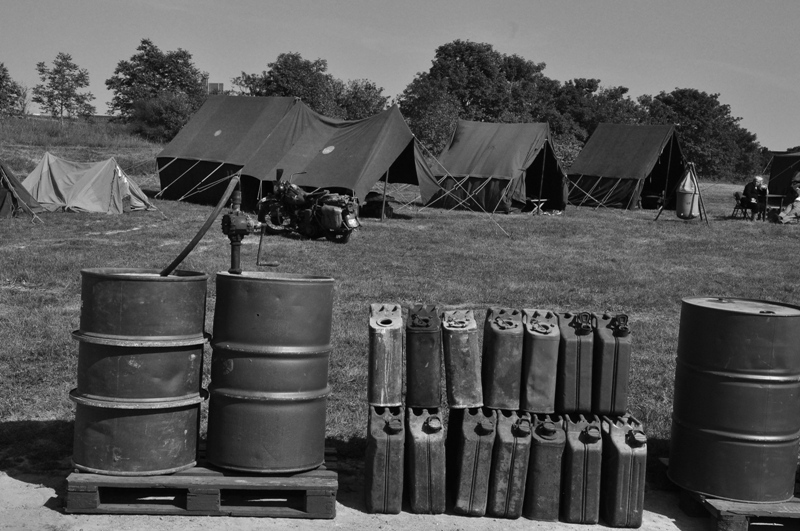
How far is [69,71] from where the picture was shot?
66.6 meters

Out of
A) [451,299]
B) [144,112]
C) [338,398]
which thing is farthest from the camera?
[144,112]

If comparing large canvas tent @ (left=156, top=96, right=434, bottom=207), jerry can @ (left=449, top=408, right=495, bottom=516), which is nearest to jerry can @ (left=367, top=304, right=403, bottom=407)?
jerry can @ (left=449, top=408, right=495, bottom=516)

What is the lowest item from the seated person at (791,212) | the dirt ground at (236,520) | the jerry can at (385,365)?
the dirt ground at (236,520)

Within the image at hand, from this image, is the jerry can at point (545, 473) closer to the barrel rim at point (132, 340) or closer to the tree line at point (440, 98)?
the barrel rim at point (132, 340)

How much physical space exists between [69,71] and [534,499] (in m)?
68.3

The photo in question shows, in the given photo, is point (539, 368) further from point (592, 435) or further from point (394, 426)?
point (394, 426)

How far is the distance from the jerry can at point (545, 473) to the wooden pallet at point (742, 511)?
790 mm

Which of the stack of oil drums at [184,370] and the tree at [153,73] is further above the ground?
the tree at [153,73]

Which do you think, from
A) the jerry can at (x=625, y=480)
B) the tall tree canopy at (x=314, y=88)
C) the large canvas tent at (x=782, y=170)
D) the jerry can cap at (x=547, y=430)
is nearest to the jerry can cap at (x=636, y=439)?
the jerry can at (x=625, y=480)

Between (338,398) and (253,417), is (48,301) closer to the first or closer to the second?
(338,398)

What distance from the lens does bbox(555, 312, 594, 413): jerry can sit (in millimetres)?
4902

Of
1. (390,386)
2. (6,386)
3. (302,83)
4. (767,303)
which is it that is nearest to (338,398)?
(390,386)

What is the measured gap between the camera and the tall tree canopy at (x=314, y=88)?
5900 centimetres

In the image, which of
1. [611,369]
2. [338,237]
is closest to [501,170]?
[338,237]
